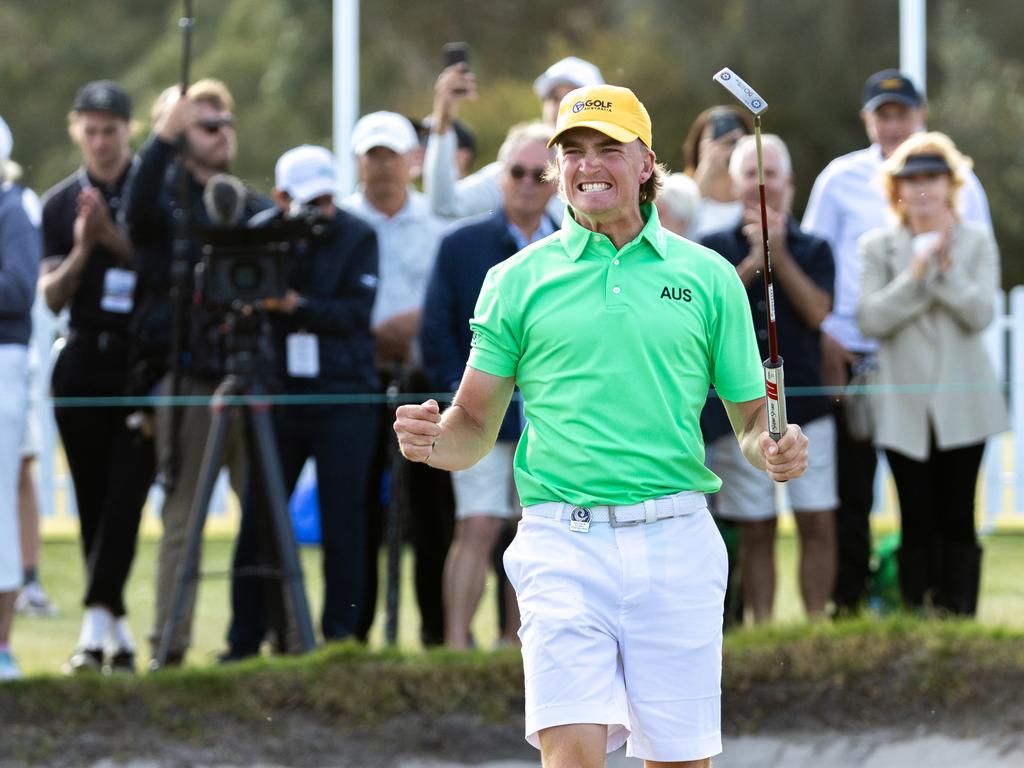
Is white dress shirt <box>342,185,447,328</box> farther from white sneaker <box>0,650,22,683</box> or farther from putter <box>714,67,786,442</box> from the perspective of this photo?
putter <box>714,67,786,442</box>

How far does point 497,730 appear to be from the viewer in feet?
19.7

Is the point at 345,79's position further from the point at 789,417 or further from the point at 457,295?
the point at 789,417

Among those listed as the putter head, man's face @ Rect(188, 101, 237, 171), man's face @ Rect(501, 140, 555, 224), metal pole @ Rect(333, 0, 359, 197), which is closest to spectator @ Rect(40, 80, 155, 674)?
man's face @ Rect(188, 101, 237, 171)

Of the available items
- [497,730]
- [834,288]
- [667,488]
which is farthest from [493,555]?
[667,488]

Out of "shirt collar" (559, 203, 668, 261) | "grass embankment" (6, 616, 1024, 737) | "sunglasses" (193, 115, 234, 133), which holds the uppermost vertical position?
"sunglasses" (193, 115, 234, 133)

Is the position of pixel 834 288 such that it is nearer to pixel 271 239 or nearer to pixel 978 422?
pixel 978 422

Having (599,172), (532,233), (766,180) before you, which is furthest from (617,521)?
(766,180)

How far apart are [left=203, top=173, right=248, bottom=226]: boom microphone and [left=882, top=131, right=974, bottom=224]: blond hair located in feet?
8.19

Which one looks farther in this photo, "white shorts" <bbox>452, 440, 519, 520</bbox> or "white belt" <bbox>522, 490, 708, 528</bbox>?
"white shorts" <bbox>452, 440, 519, 520</bbox>

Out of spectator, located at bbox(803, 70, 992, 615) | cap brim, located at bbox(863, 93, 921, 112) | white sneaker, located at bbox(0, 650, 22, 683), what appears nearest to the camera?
white sneaker, located at bbox(0, 650, 22, 683)

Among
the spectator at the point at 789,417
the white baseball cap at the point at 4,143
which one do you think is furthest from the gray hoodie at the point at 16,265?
the spectator at the point at 789,417

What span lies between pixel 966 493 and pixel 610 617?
11.2 ft

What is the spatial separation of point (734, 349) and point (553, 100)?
3501 mm

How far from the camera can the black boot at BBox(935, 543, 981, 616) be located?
6758mm
